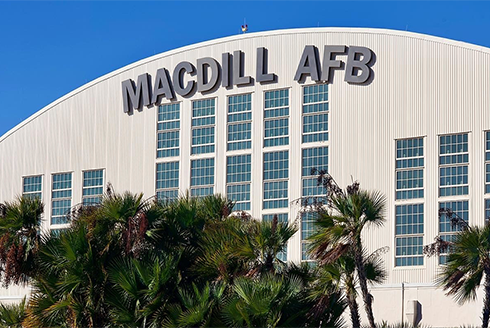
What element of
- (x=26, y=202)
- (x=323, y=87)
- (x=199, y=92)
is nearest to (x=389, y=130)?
(x=323, y=87)

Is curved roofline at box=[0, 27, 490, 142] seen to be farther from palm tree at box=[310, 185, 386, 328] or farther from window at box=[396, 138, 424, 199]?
palm tree at box=[310, 185, 386, 328]

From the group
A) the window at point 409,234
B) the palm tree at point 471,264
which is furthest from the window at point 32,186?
the palm tree at point 471,264

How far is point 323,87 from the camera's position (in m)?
51.8

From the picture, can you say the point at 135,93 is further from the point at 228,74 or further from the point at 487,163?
the point at 487,163

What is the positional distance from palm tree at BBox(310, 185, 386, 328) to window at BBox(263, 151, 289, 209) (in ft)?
71.1

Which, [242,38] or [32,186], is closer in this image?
[242,38]

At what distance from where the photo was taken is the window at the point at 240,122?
5403cm

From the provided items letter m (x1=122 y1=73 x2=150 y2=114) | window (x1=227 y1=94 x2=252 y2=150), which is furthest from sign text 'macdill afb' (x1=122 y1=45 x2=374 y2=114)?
window (x1=227 y1=94 x2=252 y2=150)

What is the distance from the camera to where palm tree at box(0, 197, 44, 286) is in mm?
30375

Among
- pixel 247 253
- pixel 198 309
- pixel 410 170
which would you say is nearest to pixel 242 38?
pixel 410 170

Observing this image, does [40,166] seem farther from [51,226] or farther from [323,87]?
[323,87]

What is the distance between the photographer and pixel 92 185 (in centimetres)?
5928

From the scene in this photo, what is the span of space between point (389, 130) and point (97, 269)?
23.6 metres

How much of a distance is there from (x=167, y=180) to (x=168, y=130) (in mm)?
2975
